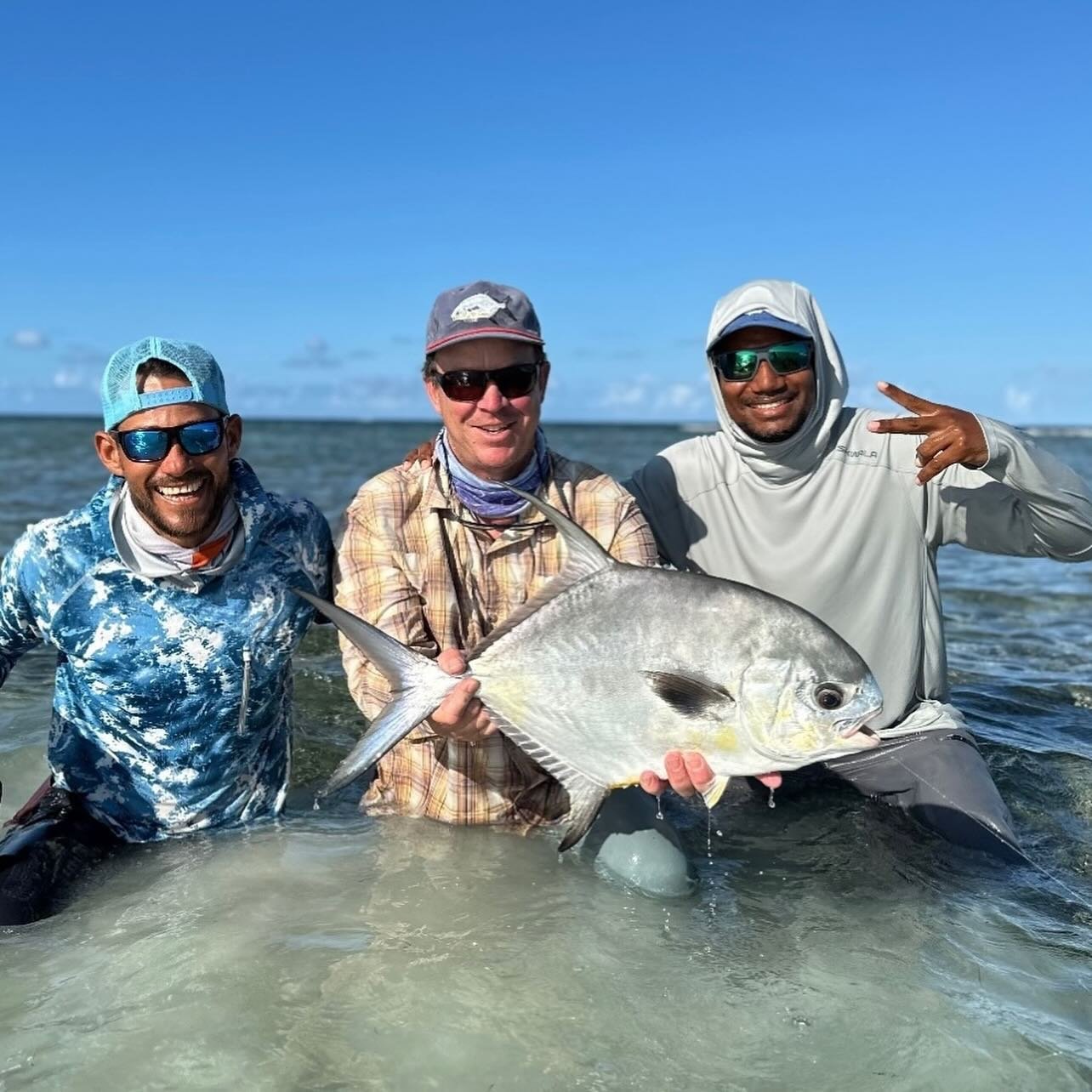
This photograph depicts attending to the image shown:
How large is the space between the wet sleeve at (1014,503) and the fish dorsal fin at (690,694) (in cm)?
157

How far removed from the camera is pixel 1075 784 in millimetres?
4953

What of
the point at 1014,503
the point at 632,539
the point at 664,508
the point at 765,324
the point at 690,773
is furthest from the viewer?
the point at 664,508

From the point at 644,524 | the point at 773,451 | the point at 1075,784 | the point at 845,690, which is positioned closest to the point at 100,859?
the point at 644,524

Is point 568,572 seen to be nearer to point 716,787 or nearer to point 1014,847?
point 716,787

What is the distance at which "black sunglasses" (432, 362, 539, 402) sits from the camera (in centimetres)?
341

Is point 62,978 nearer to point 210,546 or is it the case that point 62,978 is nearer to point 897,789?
point 210,546

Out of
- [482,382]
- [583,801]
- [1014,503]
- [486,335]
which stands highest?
[486,335]

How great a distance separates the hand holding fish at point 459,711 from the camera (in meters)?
3.08

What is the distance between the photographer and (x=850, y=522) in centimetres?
428

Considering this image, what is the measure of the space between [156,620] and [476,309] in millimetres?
1454

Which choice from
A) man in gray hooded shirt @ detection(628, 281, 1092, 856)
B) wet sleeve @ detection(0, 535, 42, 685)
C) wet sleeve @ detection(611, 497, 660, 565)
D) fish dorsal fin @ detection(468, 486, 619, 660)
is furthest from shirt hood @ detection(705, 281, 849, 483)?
wet sleeve @ detection(0, 535, 42, 685)

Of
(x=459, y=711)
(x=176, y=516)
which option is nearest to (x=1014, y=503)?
(x=459, y=711)

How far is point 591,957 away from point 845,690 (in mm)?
1046

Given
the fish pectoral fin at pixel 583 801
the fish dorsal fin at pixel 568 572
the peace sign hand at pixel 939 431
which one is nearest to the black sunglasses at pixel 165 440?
the fish dorsal fin at pixel 568 572
